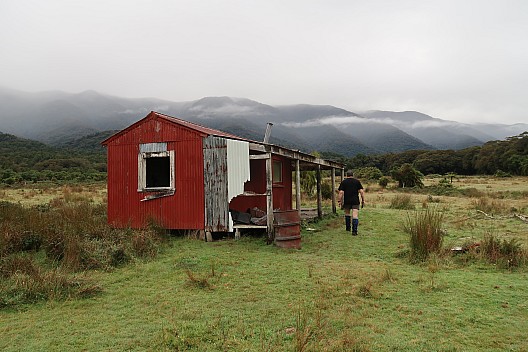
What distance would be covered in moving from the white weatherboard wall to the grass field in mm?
2534

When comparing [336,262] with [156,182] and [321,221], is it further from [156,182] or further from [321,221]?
[156,182]

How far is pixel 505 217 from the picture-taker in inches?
533

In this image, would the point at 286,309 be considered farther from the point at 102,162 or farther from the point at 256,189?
the point at 102,162

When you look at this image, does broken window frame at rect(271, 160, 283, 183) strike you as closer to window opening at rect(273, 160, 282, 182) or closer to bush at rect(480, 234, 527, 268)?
window opening at rect(273, 160, 282, 182)

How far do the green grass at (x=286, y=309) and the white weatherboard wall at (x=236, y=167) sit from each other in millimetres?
2914

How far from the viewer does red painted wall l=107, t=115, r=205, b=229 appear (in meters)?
11.0

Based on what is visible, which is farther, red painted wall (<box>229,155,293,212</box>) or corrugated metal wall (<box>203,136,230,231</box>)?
red painted wall (<box>229,155,293,212</box>)

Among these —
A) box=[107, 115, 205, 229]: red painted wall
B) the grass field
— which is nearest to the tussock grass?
the grass field

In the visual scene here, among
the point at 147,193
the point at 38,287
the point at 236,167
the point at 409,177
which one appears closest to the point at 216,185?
the point at 236,167

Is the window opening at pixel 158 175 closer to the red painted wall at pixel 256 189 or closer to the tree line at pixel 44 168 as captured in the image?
the red painted wall at pixel 256 189

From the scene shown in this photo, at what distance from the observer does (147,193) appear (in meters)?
11.6

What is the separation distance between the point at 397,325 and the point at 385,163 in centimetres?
8051

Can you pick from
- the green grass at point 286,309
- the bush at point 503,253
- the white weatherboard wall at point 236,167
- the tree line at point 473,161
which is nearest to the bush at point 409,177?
the tree line at point 473,161

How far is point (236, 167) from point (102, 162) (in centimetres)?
5907
